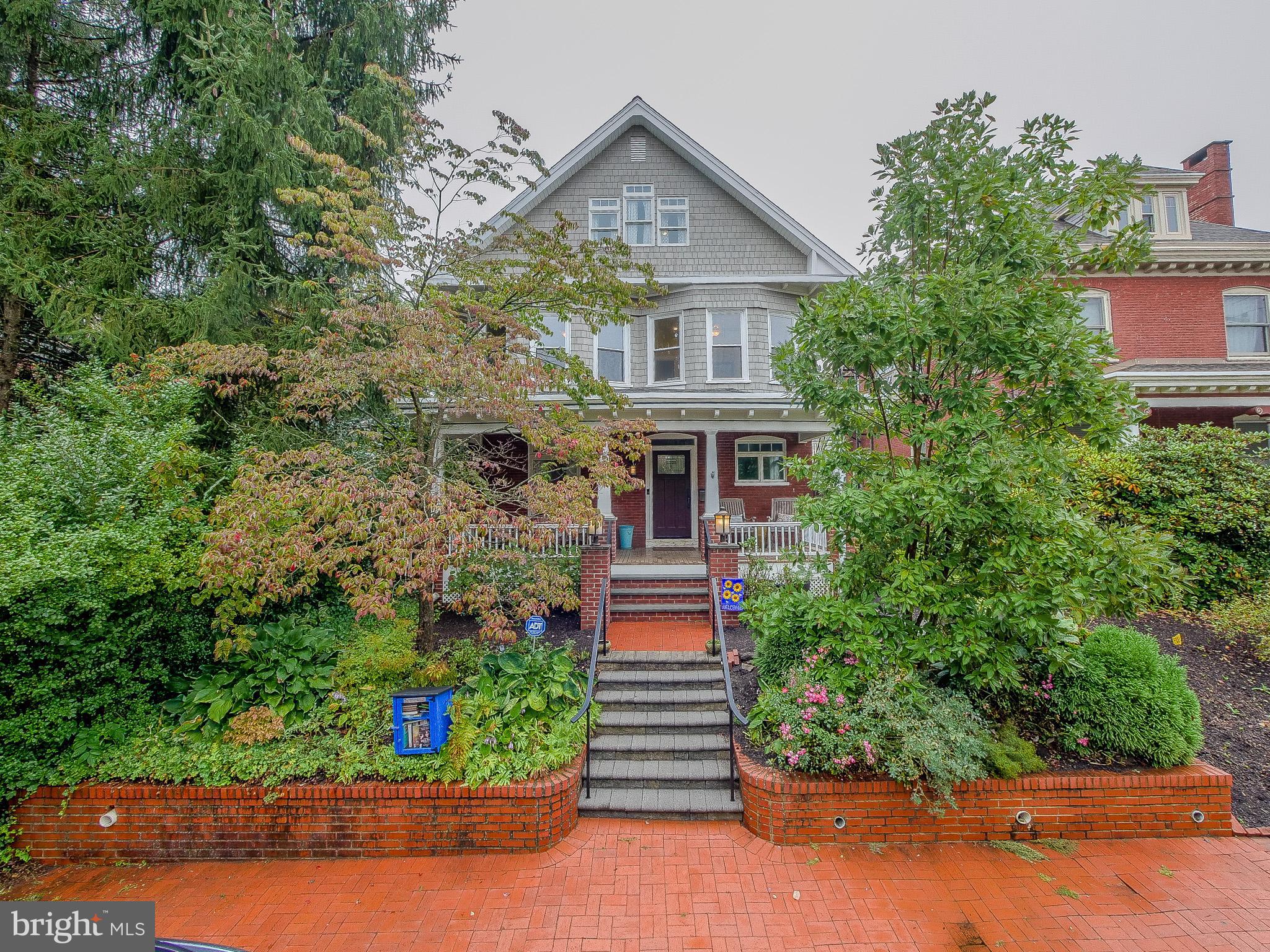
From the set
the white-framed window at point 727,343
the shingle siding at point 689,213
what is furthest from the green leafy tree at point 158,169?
the white-framed window at point 727,343

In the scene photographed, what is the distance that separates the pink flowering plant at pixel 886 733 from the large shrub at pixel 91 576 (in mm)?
5618

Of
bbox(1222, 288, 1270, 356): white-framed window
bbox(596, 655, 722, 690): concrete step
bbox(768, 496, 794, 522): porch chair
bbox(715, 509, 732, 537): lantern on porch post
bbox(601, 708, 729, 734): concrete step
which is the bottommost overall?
bbox(601, 708, 729, 734): concrete step

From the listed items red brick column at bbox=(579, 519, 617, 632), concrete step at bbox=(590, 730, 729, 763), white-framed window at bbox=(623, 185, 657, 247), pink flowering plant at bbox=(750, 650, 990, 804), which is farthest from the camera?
white-framed window at bbox=(623, 185, 657, 247)

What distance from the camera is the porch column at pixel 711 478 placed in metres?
11.1

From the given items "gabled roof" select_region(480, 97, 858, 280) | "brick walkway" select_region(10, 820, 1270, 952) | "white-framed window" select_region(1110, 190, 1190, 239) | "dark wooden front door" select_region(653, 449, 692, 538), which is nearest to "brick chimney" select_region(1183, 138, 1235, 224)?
"white-framed window" select_region(1110, 190, 1190, 239)

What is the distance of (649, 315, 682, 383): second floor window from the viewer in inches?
482

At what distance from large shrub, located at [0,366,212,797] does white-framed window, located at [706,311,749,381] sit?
9525 mm

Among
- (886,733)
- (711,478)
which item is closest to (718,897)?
(886,733)

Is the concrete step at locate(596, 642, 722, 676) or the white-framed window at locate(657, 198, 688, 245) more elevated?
the white-framed window at locate(657, 198, 688, 245)

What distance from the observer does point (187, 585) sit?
472 centimetres

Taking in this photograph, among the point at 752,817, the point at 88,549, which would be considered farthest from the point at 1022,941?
the point at 88,549

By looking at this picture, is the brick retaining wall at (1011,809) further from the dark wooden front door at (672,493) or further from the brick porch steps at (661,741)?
the dark wooden front door at (672,493)

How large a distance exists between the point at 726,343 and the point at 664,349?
4.79 feet

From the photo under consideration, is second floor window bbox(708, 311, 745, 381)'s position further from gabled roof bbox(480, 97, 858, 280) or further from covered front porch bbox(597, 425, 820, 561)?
gabled roof bbox(480, 97, 858, 280)
